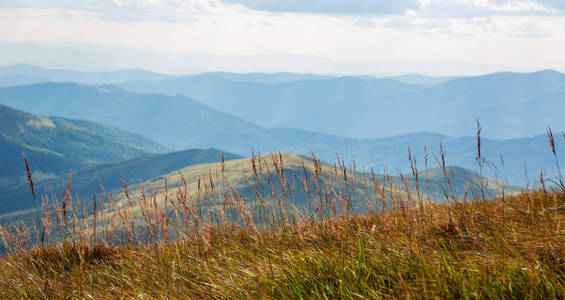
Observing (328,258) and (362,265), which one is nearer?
(362,265)

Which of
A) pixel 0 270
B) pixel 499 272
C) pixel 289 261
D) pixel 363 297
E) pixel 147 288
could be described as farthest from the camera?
pixel 0 270

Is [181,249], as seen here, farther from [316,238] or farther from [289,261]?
[289,261]

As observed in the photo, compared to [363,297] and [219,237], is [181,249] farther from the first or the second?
[363,297]

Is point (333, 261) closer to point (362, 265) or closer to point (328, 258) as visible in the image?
point (328, 258)

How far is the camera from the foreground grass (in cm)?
335

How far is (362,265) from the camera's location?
3801 mm

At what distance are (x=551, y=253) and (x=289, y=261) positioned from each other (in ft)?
6.97

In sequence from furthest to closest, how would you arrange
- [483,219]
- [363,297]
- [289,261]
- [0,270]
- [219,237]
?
1. [0,270]
2. [219,237]
3. [483,219]
4. [289,261]
5. [363,297]

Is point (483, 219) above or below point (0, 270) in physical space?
above

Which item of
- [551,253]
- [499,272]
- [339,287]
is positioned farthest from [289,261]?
[551,253]

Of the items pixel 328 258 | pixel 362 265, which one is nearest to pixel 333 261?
pixel 328 258

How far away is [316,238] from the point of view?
521cm

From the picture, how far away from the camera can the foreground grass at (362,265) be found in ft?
11.0

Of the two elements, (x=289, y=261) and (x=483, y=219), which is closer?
(x=289, y=261)
